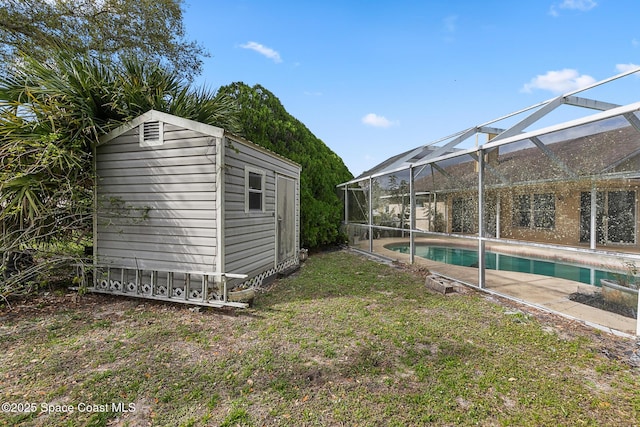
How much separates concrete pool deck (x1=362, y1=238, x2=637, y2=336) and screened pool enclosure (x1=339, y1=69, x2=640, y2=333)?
0.04m

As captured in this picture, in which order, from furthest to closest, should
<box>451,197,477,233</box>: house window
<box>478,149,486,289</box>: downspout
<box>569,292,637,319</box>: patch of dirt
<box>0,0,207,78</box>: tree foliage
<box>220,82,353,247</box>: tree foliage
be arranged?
<box>220,82,353,247</box>: tree foliage → <box>0,0,207,78</box>: tree foliage → <box>451,197,477,233</box>: house window → <box>478,149,486,289</box>: downspout → <box>569,292,637,319</box>: patch of dirt

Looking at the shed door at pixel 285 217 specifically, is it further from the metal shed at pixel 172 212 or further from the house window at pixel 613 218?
the house window at pixel 613 218

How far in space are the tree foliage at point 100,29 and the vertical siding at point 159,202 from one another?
3.38m

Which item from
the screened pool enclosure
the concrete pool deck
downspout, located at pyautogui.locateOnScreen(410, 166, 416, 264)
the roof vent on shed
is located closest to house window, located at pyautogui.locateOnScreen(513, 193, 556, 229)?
the screened pool enclosure

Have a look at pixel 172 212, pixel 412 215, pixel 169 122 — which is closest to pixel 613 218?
pixel 412 215

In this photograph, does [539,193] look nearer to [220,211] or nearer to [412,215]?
[412,215]

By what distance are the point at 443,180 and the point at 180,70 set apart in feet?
31.8

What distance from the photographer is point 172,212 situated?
4.50 m

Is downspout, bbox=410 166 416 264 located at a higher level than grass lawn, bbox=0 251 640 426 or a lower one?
higher

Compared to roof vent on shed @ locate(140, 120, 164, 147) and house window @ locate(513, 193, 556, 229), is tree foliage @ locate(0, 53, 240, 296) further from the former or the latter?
house window @ locate(513, 193, 556, 229)

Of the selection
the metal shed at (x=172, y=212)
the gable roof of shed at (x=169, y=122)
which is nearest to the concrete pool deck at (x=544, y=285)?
the metal shed at (x=172, y=212)

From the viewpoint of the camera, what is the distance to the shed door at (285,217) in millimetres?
6520

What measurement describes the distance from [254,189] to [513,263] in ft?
18.1

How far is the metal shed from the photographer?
14.2 ft
